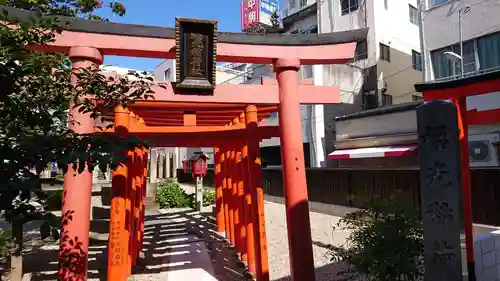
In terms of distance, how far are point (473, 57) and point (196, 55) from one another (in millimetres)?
11721

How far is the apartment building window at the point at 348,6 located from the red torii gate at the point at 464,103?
52.0ft

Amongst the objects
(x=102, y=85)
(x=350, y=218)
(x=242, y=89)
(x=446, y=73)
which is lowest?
(x=350, y=218)

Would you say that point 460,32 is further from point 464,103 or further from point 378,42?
point 464,103

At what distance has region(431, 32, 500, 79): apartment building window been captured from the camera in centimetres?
1222

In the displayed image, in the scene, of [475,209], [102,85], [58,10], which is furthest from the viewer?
[475,209]

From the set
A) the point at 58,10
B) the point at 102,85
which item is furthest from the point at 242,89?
the point at 58,10

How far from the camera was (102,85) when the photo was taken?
2936 mm

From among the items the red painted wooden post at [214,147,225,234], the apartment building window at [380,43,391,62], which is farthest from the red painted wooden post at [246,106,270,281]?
the apartment building window at [380,43,391,62]

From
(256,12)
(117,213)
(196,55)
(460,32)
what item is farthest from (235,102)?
(256,12)

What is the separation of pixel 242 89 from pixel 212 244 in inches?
260

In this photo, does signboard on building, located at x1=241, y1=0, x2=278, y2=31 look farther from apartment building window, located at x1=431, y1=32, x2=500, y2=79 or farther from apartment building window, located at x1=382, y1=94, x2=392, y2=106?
apartment building window, located at x1=431, y1=32, x2=500, y2=79

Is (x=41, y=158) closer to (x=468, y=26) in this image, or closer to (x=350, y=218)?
(x=350, y=218)

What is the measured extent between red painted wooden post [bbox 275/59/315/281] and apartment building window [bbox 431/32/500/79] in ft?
32.2

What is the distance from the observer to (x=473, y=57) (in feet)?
42.3
